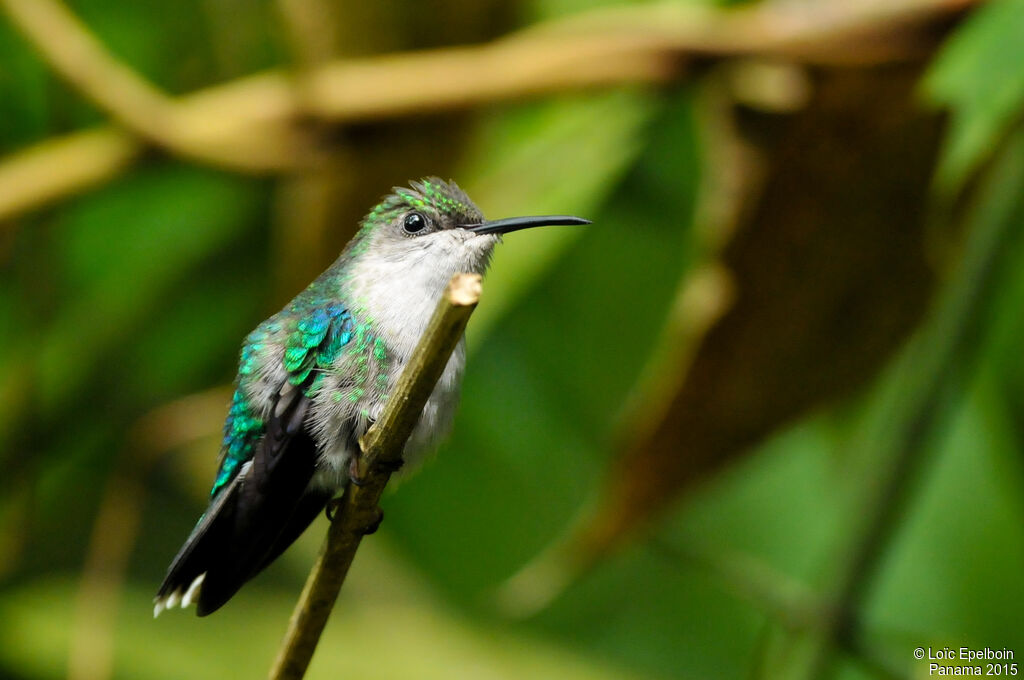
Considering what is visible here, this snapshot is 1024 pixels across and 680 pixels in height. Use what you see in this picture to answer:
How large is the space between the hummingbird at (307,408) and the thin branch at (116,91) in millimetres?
920

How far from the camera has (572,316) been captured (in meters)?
2.97

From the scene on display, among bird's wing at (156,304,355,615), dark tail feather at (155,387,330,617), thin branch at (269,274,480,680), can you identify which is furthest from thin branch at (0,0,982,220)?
thin branch at (269,274,480,680)

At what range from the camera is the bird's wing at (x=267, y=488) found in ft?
4.61

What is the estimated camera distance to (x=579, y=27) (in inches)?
100

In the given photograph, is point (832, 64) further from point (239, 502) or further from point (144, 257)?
point (144, 257)

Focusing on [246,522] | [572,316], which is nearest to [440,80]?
[572,316]

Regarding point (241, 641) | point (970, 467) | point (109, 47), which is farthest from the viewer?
point (109, 47)

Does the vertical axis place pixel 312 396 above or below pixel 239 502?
above

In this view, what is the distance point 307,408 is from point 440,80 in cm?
121

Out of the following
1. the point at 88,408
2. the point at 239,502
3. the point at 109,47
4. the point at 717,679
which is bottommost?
the point at 239,502

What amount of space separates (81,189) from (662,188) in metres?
1.40

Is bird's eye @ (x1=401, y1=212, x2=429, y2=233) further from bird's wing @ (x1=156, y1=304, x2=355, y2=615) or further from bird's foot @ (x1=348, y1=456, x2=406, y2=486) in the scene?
bird's foot @ (x1=348, y1=456, x2=406, y2=486)

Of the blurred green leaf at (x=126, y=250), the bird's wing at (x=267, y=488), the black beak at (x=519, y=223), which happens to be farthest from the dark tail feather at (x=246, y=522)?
the blurred green leaf at (x=126, y=250)

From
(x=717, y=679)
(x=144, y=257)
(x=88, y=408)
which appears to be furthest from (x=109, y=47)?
(x=717, y=679)
